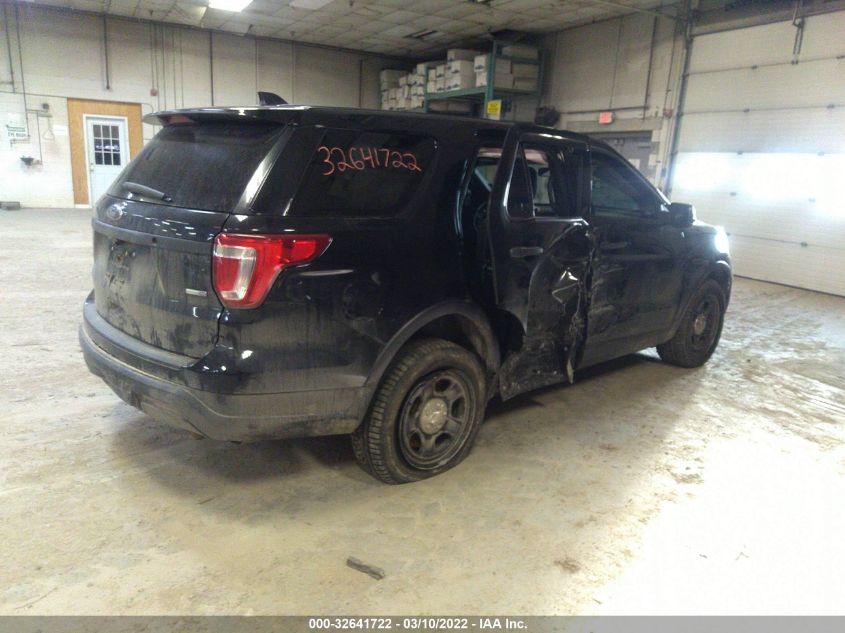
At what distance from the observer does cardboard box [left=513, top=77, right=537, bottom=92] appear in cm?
1234

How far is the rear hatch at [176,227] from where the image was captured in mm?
2127

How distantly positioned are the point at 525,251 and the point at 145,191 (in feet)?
5.75

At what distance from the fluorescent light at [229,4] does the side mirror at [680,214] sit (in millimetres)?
9928

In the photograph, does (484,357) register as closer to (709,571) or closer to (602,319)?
(602,319)

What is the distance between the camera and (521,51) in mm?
12242

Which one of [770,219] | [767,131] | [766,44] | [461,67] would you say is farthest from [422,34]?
[770,219]

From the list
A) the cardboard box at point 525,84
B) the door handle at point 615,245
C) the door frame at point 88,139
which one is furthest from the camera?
the door frame at point 88,139

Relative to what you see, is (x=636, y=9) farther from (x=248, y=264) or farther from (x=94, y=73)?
(x=94, y=73)

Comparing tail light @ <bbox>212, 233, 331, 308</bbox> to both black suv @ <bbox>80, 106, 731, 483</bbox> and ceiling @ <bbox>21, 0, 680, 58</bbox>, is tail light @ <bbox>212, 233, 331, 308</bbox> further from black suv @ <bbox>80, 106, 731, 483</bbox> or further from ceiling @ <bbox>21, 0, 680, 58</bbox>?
ceiling @ <bbox>21, 0, 680, 58</bbox>

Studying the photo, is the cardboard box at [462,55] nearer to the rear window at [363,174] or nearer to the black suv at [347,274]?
the black suv at [347,274]

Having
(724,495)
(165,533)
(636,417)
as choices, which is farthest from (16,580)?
(636,417)

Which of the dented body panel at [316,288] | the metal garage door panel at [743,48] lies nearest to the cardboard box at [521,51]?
the metal garage door panel at [743,48]

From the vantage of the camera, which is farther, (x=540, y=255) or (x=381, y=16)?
(x=381, y=16)

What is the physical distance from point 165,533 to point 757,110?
9914 mm
